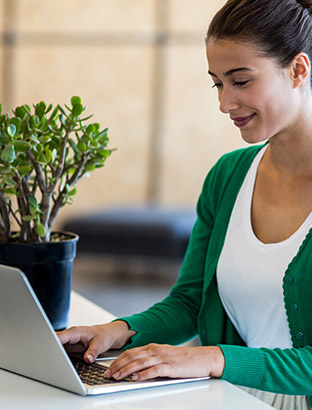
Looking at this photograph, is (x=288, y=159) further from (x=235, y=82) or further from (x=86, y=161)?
(x=86, y=161)

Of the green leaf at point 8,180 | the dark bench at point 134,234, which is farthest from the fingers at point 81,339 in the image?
the dark bench at point 134,234

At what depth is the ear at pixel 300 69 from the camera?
160 cm

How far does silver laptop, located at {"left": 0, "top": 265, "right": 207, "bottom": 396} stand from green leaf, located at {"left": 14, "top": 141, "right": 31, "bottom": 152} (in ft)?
1.28

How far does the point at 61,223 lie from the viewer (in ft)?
20.7

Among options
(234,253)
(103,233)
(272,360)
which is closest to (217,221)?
(234,253)

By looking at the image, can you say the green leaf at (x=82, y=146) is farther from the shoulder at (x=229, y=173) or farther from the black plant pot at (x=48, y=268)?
the shoulder at (x=229, y=173)

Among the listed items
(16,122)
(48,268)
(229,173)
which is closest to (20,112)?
(16,122)

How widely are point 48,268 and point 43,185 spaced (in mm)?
188

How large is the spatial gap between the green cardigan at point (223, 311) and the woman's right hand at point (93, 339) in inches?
1.4

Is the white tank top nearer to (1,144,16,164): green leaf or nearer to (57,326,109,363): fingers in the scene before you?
(57,326,109,363): fingers

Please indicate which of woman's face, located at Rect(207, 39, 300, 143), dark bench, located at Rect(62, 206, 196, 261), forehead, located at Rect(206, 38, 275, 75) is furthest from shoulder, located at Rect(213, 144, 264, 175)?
dark bench, located at Rect(62, 206, 196, 261)

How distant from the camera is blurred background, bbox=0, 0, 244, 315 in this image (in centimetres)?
636

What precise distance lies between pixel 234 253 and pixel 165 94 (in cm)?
490

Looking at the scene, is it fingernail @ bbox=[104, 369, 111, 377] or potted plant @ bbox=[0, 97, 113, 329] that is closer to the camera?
fingernail @ bbox=[104, 369, 111, 377]
